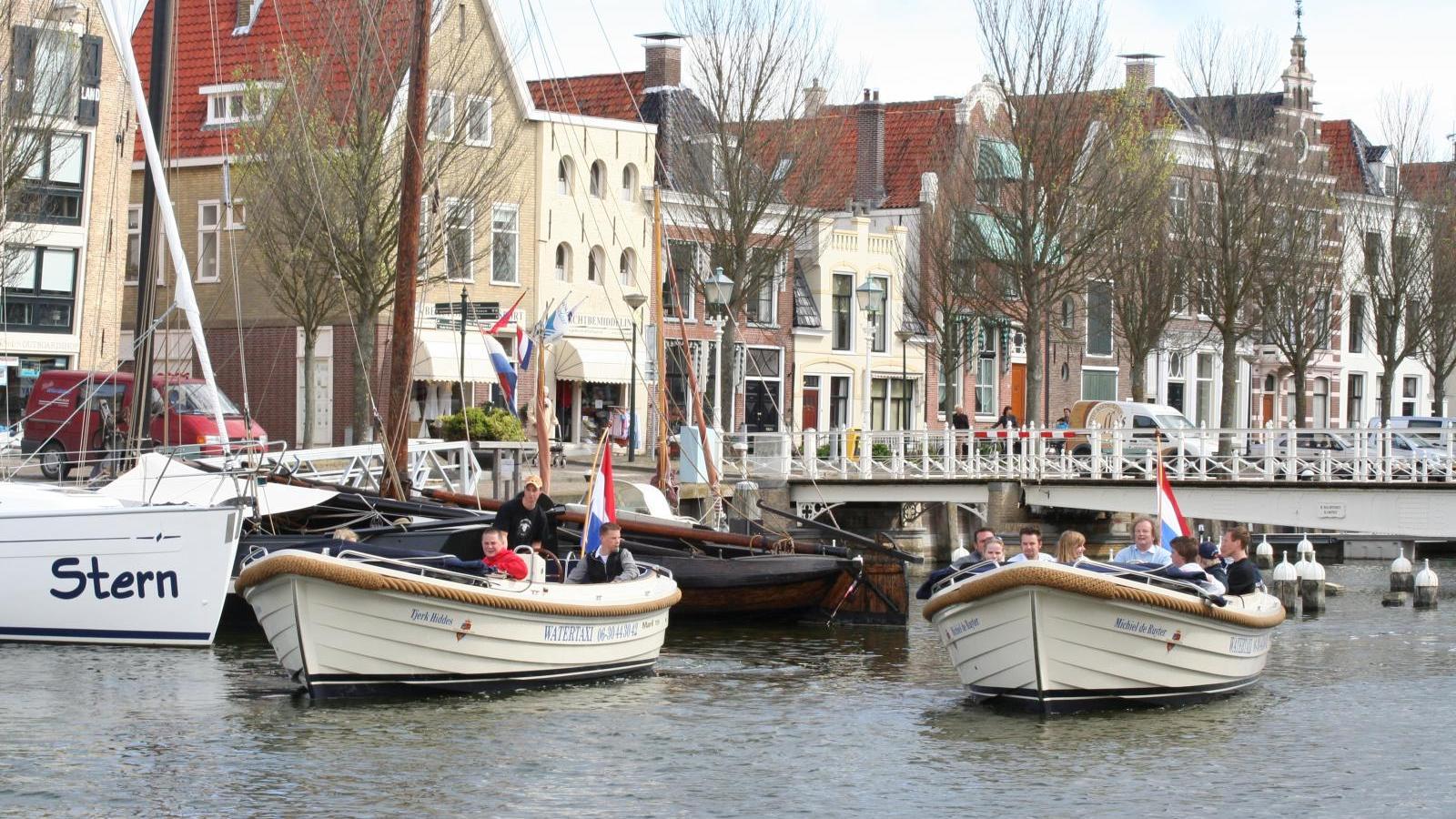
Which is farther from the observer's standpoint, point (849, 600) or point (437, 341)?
point (437, 341)

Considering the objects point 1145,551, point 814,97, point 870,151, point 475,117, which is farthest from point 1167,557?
point 870,151

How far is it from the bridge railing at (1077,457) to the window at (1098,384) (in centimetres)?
1814

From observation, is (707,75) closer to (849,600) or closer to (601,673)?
Answer: (849,600)

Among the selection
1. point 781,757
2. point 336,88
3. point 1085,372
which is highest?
point 336,88

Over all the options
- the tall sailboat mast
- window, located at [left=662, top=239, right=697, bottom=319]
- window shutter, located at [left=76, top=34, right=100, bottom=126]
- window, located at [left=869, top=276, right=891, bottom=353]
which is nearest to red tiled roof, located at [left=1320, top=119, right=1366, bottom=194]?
window, located at [left=869, top=276, right=891, bottom=353]

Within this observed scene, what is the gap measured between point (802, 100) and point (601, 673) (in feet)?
88.5

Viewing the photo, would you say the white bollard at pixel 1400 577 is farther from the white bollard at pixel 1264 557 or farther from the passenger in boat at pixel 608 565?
the passenger in boat at pixel 608 565

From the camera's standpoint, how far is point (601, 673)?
2097 cm

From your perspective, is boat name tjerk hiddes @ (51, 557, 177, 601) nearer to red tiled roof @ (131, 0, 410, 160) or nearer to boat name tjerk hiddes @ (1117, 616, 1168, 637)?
boat name tjerk hiddes @ (1117, 616, 1168, 637)

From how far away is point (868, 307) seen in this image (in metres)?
42.5

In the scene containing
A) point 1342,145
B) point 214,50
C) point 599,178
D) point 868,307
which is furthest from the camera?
point 1342,145

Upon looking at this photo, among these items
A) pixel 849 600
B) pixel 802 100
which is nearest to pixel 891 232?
pixel 802 100

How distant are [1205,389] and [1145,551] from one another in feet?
170

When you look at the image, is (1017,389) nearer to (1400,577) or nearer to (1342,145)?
(1342,145)
